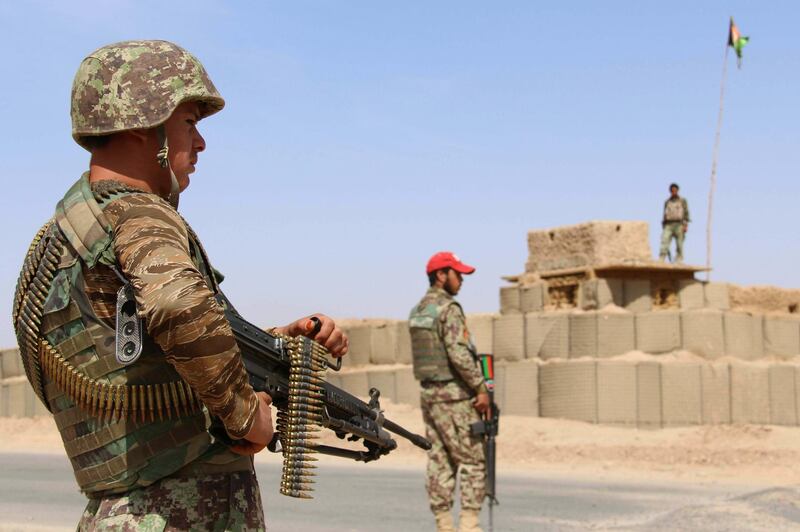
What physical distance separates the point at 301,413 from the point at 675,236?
1884 cm

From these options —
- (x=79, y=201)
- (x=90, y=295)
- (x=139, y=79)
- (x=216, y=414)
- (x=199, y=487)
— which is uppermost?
(x=139, y=79)

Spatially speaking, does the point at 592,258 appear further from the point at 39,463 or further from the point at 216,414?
the point at 216,414

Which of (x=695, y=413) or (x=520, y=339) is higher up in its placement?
(x=520, y=339)

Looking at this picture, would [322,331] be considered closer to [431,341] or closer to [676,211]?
[431,341]

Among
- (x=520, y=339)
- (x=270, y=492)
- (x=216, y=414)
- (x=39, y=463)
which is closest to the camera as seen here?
(x=216, y=414)

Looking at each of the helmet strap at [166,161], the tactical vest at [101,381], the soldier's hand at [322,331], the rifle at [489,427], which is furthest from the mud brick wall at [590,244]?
the tactical vest at [101,381]

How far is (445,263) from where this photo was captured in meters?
7.79

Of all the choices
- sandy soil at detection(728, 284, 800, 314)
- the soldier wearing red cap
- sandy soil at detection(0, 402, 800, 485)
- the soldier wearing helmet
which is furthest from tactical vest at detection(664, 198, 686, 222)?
the soldier wearing helmet

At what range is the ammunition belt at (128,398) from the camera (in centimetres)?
237

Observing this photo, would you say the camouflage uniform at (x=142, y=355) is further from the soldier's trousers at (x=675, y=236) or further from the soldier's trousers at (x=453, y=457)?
the soldier's trousers at (x=675, y=236)

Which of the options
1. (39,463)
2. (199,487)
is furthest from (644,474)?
(199,487)

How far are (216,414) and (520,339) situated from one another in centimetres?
1597

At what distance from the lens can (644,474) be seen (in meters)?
13.7

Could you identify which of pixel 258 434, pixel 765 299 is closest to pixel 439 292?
pixel 258 434
